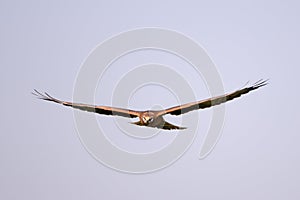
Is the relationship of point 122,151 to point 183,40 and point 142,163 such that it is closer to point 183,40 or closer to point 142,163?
point 142,163

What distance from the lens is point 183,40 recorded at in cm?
3061

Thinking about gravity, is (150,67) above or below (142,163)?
above

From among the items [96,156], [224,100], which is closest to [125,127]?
[96,156]

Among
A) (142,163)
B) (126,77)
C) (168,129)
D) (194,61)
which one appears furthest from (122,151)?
(168,129)

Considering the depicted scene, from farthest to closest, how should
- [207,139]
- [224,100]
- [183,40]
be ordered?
[183,40], [207,139], [224,100]

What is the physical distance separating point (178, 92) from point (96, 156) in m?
5.07

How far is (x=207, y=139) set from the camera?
2852 cm

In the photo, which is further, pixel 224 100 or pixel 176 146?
pixel 176 146

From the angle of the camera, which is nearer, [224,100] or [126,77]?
[224,100]

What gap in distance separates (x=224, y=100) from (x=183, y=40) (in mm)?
8325

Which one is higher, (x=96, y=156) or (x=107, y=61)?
(x=107, y=61)

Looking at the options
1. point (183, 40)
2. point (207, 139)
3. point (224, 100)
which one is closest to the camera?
point (224, 100)

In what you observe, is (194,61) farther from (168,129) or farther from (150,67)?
(168,129)

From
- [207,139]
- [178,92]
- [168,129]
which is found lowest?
[168,129]
